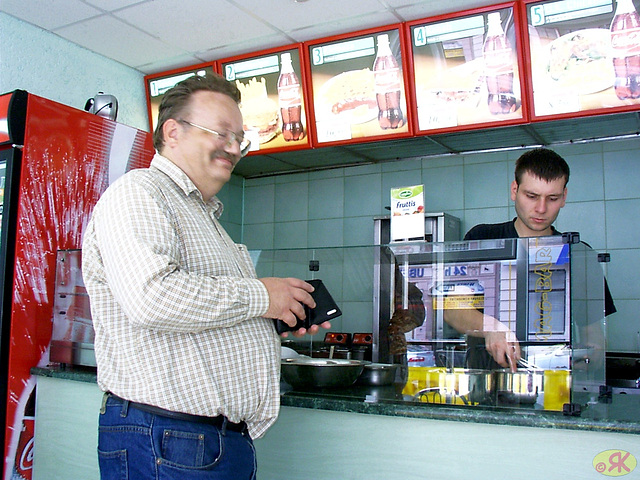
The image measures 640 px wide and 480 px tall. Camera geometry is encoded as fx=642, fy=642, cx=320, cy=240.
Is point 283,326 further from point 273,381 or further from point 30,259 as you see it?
point 30,259

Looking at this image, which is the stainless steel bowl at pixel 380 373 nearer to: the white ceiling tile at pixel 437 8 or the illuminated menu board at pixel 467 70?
the illuminated menu board at pixel 467 70

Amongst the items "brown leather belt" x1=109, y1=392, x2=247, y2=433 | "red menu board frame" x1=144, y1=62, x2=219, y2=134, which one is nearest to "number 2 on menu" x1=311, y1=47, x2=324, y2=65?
"red menu board frame" x1=144, y1=62, x2=219, y2=134

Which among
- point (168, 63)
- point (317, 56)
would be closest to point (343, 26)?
point (317, 56)

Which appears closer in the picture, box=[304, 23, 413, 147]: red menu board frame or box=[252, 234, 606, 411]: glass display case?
box=[252, 234, 606, 411]: glass display case

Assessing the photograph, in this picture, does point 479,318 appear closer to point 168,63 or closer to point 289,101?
point 289,101

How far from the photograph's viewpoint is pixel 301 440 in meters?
2.00

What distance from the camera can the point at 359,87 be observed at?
3490mm

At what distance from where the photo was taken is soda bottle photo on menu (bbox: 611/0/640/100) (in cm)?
290

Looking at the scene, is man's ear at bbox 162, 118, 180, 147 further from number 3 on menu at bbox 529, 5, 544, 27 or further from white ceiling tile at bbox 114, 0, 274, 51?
number 3 on menu at bbox 529, 5, 544, 27

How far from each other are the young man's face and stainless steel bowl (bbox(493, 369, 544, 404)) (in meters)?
0.76

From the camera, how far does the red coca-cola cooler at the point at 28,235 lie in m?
2.52

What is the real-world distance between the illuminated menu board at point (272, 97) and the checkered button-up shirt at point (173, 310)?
7.34 ft

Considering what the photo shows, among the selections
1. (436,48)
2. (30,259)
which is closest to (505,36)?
(436,48)

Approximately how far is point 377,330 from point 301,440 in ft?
1.38
